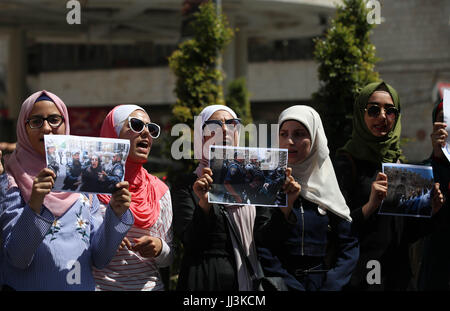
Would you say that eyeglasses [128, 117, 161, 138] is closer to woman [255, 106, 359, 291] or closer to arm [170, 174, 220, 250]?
arm [170, 174, 220, 250]

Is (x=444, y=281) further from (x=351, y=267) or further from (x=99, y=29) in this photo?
(x=99, y=29)

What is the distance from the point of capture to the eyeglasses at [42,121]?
3072 millimetres

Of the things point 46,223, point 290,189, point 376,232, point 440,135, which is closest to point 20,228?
point 46,223

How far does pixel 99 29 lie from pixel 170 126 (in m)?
13.4

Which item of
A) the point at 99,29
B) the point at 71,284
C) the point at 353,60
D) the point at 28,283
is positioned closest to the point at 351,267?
the point at 71,284

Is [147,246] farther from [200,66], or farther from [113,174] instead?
[200,66]

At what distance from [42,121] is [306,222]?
1.61 m

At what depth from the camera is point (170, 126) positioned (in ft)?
25.0

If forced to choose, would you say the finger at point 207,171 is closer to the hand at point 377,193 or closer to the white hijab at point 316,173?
the white hijab at point 316,173

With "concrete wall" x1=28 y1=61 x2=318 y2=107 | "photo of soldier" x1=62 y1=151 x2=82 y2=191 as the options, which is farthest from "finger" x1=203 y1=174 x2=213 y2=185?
"concrete wall" x1=28 y1=61 x2=318 y2=107

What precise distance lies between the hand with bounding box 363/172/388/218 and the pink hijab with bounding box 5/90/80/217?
5.84 feet

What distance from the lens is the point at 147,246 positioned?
3.21 meters

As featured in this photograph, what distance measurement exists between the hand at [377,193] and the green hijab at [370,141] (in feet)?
1.08

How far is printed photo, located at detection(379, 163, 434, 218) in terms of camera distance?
3588mm
